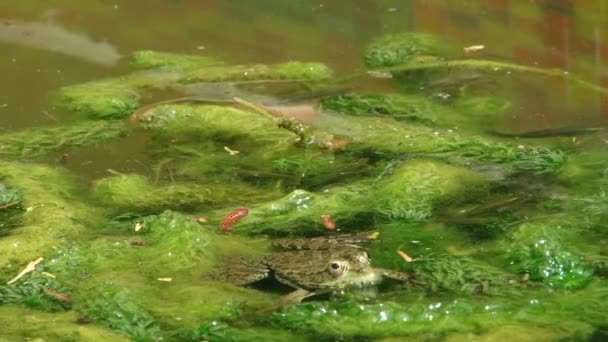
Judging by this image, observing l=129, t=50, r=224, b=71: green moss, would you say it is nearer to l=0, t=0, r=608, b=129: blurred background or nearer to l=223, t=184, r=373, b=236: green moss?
l=0, t=0, r=608, b=129: blurred background

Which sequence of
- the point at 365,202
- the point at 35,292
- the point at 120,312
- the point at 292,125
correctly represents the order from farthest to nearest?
the point at 292,125 → the point at 365,202 → the point at 35,292 → the point at 120,312

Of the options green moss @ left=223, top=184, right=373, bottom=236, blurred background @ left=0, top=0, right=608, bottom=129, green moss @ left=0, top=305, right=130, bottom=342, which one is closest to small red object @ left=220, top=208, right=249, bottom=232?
green moss @ left=223, top=184, right=373, bottom=236

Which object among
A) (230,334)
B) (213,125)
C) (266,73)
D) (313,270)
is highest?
(266,73)

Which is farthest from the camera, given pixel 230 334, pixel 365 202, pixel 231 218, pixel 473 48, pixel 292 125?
pixel 473 48

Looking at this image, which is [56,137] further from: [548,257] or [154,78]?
[548,257]

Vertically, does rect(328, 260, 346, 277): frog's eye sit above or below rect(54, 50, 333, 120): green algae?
below

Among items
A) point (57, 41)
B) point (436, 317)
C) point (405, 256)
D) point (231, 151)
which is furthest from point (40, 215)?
point (57, 41)
